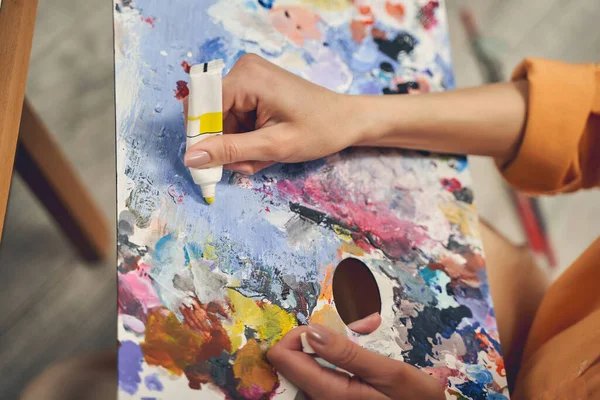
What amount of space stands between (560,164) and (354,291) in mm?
336

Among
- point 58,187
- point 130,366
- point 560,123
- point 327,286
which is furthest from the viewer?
point 58,187

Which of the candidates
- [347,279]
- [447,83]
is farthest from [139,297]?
[447,83]

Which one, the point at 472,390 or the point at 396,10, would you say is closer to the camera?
the point at 472,390

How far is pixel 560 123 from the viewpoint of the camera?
Answer: 659 mm

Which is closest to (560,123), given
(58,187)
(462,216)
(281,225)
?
(462,216)

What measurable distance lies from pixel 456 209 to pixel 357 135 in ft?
0.54

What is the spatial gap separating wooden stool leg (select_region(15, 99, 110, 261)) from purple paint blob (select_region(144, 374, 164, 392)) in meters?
0.49

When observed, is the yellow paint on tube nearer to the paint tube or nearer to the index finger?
the paint tube

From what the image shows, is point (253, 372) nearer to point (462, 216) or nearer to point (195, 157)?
point (195, 157)

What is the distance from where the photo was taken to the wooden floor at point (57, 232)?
983 millimetres

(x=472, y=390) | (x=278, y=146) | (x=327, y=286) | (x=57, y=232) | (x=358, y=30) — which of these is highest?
(x=358, y=30)

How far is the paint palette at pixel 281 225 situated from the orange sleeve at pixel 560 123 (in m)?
0.10

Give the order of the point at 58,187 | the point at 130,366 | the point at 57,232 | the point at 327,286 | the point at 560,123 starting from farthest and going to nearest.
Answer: the point at 57,232 → the point at 58,187 → the point at 560,123 → the point at 327,286 → the point at 130,366

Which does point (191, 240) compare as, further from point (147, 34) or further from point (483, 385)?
point (483, 385)
